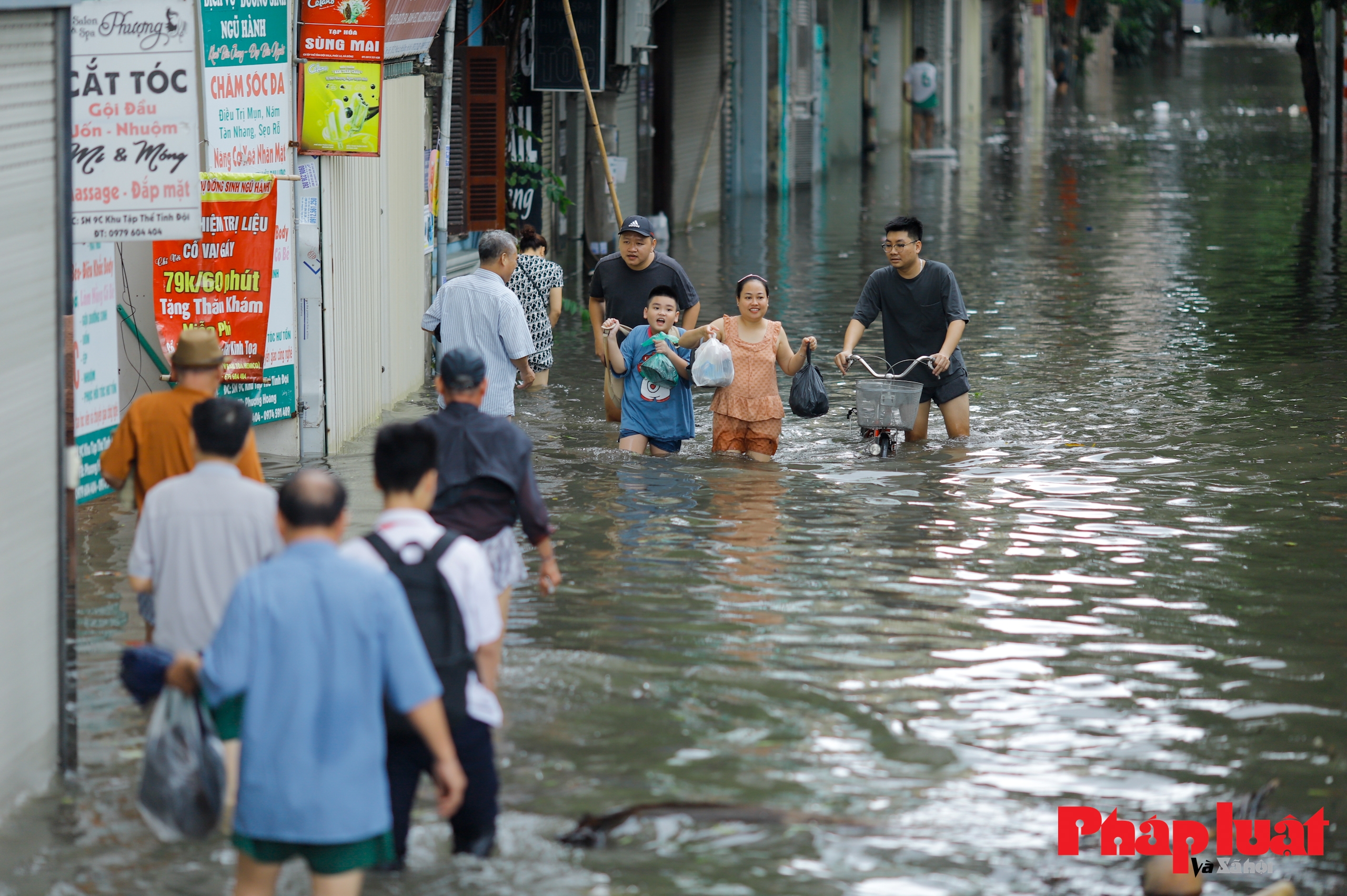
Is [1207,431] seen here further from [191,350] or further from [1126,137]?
[1126,137]

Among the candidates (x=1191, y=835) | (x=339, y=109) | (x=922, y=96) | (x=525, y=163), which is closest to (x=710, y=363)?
(x=339, y=109)

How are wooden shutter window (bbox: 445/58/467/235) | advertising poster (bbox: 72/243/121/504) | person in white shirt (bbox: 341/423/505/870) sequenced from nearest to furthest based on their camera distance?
person in white shirt (bbox: 341/423/505/870) → advertising poster (bbox: 72/243/121/504) → wooden shutter window (bbox: 445/58/467/235)

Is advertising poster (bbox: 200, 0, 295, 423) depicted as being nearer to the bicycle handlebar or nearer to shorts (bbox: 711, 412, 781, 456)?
shorts (bbox: 711, 412, 781, 456)

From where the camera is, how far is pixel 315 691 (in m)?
4.20

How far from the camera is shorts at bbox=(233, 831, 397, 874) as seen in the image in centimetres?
423

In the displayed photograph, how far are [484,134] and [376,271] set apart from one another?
15.6 feet

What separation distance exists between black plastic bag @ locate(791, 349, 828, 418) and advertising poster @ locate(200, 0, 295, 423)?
3059 millimetres

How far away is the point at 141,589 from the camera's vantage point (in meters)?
5.37

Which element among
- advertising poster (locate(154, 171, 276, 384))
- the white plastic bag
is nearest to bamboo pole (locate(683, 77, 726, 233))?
the white plastic bag

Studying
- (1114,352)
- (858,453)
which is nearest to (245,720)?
(858,453)

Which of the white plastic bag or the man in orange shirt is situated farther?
the white plastic bag

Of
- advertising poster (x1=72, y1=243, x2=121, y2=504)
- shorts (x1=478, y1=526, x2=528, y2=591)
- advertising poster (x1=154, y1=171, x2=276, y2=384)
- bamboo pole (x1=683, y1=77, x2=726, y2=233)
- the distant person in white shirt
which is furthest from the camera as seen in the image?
the distant person in white shirt

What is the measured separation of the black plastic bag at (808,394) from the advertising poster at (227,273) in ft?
10.4

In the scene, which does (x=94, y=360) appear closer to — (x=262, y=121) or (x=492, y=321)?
(x=262, y=121)
